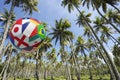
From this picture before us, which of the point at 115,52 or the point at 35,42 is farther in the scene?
the point at 115,52

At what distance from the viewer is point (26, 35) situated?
6.75m

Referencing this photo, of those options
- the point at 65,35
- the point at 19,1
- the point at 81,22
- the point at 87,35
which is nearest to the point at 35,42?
the point at 19,1

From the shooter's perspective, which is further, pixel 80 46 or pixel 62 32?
pixel 80 46

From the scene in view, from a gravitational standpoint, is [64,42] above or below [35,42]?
above

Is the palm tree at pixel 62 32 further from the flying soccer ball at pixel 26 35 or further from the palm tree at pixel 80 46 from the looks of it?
the flying soccer ball at pixel 26 35

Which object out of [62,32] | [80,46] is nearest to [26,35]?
[62,32]

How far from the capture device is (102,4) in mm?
30875

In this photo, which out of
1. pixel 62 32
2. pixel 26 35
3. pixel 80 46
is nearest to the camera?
pixel 26 35

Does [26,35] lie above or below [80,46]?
below

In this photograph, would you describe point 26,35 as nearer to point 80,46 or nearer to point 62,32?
point 62,32

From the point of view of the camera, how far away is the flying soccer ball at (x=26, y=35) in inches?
267

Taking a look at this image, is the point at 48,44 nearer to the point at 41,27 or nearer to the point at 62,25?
the point at 62,25

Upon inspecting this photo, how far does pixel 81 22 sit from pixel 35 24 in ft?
132

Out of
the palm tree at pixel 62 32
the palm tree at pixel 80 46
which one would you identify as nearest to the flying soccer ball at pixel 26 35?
the palm tree at pixel 62 32
